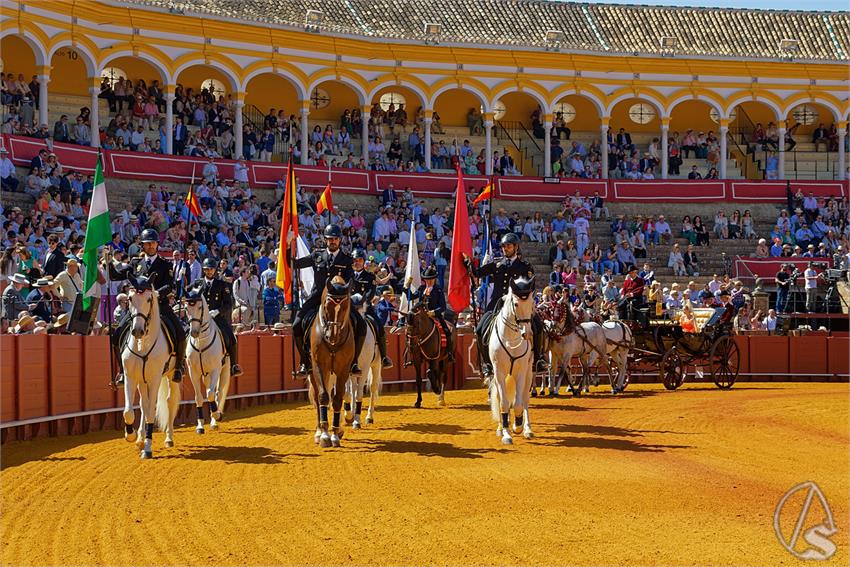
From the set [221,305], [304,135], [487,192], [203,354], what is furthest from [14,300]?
[304,135]

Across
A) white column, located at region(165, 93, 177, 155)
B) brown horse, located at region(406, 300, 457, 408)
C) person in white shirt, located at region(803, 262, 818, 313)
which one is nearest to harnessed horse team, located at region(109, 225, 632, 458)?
brown horse, located at region(406, 300, 457, 408)

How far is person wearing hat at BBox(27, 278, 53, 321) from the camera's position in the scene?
57.1 feet

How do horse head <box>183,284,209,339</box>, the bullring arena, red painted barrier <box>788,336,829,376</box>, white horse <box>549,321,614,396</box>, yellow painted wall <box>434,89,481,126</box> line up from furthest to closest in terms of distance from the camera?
yellow painted wall <box>434,89,481,126</box>
red painted barrier <box>788,336,829,376</box>
white horse <box>549,321,614,396</box>
horse head <box>183,284,209,339</box>
the bullring arena

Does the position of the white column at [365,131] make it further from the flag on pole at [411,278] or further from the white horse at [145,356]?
the white horse at [145,356]

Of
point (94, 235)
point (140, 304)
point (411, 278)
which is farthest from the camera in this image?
point (411, 278)

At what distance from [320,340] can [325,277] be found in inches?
29.6

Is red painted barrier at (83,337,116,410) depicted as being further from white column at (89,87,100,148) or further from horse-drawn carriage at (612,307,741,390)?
white column at (89,87,100,148)

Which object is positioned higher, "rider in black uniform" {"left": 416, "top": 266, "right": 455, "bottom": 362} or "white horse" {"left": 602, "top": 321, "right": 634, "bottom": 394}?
"rider in black uniform" {"left": 416, "top": 266, "right": 455, "bottom": 362}

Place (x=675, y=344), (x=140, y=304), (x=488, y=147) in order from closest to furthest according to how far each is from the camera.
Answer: (x=140, y=304) < (x=675, y=344) < (x=488, y=147)

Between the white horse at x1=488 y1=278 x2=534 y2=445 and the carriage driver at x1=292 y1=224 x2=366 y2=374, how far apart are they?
1599mm

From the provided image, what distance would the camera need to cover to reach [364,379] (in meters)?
16.1

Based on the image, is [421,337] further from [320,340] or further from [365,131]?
[365,131]

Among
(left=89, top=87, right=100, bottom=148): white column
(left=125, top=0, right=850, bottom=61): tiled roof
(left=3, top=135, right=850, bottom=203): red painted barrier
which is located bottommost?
(left=3, top=135, right=850, bottom=203): red painted barrier

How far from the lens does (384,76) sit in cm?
4053
